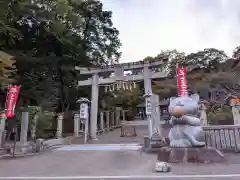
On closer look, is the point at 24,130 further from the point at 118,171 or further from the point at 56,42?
the point at 56,42

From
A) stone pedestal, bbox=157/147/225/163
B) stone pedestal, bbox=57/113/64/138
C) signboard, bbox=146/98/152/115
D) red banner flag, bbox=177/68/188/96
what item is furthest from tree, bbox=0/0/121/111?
stone pedestal, bbox=157/147/225/163

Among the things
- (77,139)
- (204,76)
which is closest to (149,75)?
(77,139)

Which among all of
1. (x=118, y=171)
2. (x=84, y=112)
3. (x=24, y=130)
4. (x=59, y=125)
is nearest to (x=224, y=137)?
(x=118, y=171)

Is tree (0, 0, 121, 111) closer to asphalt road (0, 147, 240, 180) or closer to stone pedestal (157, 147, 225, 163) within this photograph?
asphalt road (0, 147, 240, 180)

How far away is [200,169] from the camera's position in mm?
5492

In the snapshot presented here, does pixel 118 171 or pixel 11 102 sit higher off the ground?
pixel 11 102

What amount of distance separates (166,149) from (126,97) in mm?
26091

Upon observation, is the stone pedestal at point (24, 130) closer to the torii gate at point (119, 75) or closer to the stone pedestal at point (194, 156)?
the torii gate at point (119, 75)

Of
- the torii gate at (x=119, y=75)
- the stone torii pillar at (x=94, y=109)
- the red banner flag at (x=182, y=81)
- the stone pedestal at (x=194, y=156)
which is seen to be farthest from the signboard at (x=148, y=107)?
the stone torii pillar at (x=94, y=109)

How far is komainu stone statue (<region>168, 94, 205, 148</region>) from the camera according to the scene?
6.54 metres

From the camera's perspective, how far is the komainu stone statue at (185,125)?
6539 millimetres

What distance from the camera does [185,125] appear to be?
6.75 metres

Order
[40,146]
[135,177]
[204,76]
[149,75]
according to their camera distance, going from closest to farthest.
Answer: [135,177]
[40,146]
[149,75]
[204,76]

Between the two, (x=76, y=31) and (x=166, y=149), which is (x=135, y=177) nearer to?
(x=166, y=149)
